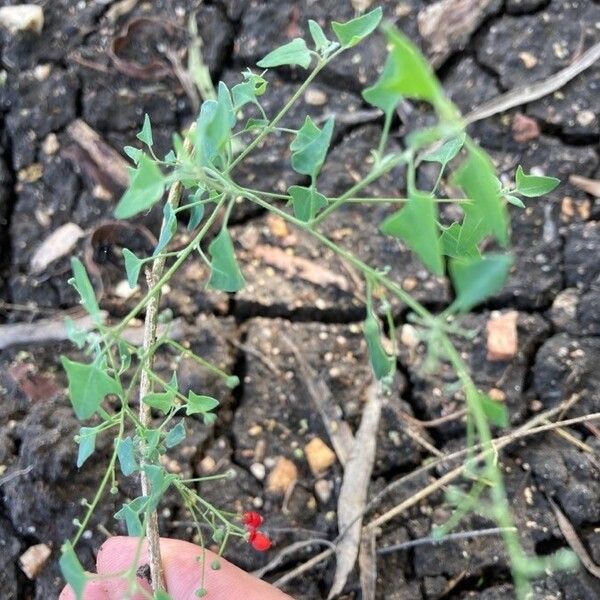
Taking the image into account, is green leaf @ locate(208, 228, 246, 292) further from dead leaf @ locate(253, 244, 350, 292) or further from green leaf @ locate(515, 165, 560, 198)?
dead leaf @ locate(253, 244, 350, 292)

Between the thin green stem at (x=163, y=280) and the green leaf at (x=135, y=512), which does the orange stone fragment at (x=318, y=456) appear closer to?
the green leaf at (x=135, y=512)

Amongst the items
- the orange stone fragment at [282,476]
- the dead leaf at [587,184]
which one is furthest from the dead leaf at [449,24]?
the orange stone fragment at [282,476]

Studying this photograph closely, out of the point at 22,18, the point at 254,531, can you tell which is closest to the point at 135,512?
the point at 254,531

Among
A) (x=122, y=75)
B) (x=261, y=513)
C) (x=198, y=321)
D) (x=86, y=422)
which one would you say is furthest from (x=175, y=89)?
(x=261, y=513)

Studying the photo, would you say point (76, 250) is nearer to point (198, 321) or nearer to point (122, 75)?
point (198, 321)

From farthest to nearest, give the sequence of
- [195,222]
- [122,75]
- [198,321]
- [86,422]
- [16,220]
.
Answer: [122,75] < [16,220] < [198,321] < [86,422] < [195,222]

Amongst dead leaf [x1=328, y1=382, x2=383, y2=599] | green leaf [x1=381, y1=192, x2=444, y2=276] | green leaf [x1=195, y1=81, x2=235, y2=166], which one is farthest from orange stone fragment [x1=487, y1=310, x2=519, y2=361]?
green leaf [x1=381, y1=192, x2=444, y2=276]
